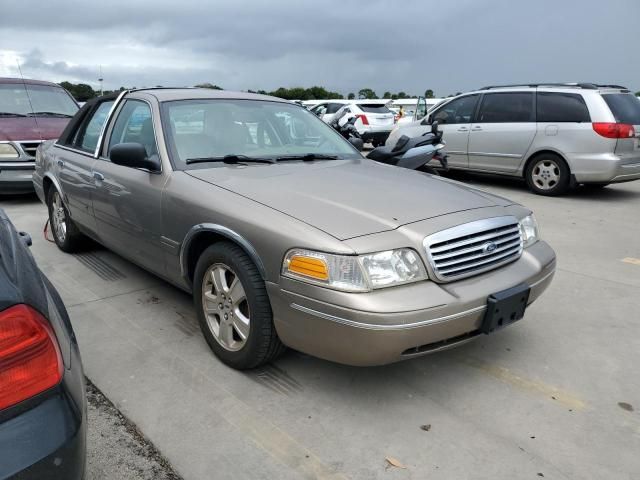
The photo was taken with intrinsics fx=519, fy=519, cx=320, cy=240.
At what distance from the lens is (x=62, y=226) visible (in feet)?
16.5

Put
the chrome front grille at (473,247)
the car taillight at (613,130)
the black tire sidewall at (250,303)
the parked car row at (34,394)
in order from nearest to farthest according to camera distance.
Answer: the parked car row at (34,394) < the chrome front grille at (473,247) < the black tire sidewall at (250,303) < the car taillight at (613,130)

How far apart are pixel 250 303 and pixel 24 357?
4.42ft

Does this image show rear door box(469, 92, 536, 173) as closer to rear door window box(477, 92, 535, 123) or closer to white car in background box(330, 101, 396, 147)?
rear door window box(477, 92, 535, 123)

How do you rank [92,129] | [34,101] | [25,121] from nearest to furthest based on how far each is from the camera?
[92,129] < [25,121] < [34,101]

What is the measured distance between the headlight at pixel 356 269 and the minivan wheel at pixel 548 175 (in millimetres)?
6410

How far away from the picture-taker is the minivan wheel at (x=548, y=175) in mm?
7879

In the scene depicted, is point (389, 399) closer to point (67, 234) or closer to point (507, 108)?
point (67, 234)

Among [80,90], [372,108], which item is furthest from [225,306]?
[372,108]

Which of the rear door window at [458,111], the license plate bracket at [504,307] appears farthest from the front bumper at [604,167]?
the license plate bracket at [504,307]

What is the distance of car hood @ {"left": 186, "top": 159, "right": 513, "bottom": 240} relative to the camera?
254cm

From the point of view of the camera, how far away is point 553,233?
19.7 feet

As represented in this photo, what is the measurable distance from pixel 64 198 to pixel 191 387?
2829mm

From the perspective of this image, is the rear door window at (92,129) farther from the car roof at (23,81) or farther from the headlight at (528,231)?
the car roof at (23,81)

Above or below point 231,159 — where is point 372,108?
below
